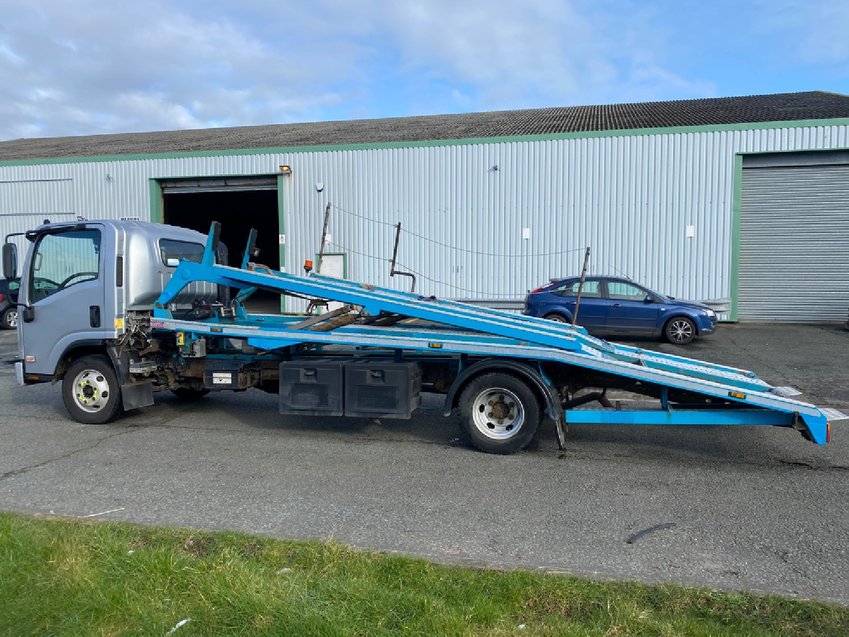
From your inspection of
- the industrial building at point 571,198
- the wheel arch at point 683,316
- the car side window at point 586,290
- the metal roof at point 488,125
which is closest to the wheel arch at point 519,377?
the car side window at point 586,290

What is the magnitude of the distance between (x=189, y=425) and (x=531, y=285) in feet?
46.4

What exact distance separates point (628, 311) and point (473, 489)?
10.8m

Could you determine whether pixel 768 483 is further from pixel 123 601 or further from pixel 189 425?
pixel 189 425

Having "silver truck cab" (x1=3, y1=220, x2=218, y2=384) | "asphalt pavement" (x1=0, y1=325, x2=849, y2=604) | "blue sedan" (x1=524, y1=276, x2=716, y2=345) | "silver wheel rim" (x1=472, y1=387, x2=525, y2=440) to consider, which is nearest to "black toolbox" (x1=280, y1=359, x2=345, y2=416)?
"asphalt pavement" (x1=0, y1=325, x2=849, y2=604)

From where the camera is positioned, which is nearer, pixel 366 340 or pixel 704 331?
pixel 366 340

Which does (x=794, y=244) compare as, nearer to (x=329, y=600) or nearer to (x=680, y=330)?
(x=680, y=330)

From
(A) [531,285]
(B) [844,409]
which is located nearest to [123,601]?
(B) [844,409]

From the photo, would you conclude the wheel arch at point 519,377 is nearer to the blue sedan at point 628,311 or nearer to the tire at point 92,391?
the tire at point 92,391

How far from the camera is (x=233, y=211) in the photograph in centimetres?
3566

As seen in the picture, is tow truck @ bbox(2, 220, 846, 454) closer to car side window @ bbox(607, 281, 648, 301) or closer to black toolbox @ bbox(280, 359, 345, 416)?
black toolbox @ bbox(280, 359, 345, 416)

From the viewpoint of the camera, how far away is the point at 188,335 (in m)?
7.80

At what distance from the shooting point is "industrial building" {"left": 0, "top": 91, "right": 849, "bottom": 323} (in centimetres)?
1947

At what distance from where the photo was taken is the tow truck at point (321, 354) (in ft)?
21.8

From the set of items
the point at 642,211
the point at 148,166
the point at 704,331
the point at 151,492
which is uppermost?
the point at 148,166
